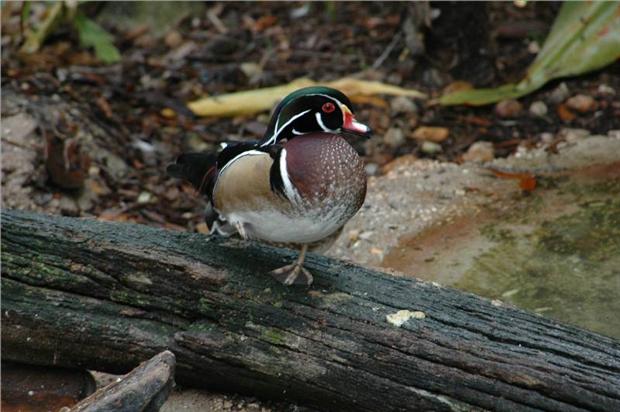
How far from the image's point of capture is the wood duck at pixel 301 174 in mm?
3068

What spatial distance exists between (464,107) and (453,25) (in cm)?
49

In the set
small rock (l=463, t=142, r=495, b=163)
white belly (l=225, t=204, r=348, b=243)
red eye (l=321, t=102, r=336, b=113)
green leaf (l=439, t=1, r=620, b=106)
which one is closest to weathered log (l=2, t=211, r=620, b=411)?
white belly (l=225, t=204, r=348, b=243)

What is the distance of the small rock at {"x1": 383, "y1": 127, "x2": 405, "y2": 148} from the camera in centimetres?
559

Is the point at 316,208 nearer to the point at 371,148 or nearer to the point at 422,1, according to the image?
the point at 371,148

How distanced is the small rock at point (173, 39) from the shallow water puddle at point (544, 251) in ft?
9.55

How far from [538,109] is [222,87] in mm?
1921

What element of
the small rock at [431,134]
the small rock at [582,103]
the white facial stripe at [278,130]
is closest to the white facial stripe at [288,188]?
the white facial stripe at [278,130]

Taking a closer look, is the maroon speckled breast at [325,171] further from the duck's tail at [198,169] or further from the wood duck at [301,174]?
the duck's tail at [198,169]

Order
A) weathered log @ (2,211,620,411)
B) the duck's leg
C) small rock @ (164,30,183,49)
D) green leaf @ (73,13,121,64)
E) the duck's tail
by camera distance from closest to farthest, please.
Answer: weathered log @ (2,211,620,411) < the duck's leg < the duck's tail < green leaf @ (73,13,121,64) < small rock @ (164,30,183,49)

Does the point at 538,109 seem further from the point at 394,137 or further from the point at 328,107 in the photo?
the point at 328,107

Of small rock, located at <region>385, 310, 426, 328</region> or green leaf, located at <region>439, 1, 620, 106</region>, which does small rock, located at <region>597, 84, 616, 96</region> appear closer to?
green leaf, located at <region>439, 1, 620, 106</region>

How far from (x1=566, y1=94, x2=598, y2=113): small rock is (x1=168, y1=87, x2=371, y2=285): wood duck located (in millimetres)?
2785

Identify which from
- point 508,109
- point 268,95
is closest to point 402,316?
point 508,109

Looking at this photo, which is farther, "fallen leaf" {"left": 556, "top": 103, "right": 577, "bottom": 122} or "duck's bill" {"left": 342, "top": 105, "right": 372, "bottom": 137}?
"fallen leaf" {"left": 556, "top": 103, "right": 577, "bottom": 122}
